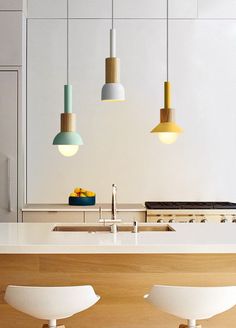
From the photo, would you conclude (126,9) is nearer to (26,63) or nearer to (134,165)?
(26,63)

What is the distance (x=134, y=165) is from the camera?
598 cm

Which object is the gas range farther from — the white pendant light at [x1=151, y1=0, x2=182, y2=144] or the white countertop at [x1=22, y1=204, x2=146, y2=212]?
the white pendant light at [x1=151, y1=0, x2=182, y2=144]

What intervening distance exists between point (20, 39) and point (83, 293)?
341cm

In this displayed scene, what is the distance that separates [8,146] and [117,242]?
105 inches

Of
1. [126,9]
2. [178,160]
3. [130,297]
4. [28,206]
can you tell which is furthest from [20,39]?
[130,297]

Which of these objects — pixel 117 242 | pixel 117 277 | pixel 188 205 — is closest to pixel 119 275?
pixel 117 277

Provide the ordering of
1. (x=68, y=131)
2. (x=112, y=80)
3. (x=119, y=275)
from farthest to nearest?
(x=68, y=131)
(x=112, y=80)
(x=119, y=275)

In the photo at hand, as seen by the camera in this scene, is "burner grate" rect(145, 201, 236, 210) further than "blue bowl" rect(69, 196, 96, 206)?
No

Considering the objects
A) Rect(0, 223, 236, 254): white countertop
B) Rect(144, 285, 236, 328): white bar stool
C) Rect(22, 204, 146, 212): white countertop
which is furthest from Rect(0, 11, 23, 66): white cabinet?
Rect(144, 285, 236, 328): white bar stool

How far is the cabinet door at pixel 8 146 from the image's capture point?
5.52 m

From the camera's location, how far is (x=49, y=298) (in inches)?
109

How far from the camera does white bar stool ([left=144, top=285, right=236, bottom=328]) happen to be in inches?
108

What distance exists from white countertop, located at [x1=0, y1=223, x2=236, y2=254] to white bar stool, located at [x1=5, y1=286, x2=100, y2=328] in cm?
34

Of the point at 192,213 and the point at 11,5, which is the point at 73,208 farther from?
the point at 11,5
